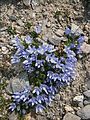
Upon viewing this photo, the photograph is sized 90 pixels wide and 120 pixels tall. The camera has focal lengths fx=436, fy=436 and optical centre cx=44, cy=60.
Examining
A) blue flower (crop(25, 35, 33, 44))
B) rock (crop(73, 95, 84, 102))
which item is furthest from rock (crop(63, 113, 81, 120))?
blue flower (crop(25, 35, 33, 44))

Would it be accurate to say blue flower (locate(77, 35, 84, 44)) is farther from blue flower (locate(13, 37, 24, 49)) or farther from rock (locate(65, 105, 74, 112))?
rock (locate(65, 105, 74, 112))

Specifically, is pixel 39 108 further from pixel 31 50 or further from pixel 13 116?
pixel 31 50

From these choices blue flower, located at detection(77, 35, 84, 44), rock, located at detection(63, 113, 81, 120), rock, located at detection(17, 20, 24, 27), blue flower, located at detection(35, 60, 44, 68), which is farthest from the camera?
rock, located at detection(17, 20, 24, 27)

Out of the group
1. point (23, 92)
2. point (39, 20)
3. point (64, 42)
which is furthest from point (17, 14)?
point (23, 92)

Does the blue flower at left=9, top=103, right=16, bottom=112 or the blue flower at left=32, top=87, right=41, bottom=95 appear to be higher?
the blue flower at left=32, top=87, right=41, bottom=95

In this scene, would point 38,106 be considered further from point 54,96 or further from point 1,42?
point 1,42

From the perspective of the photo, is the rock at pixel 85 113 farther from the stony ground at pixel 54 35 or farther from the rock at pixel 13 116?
the rock at pixel 13 116
